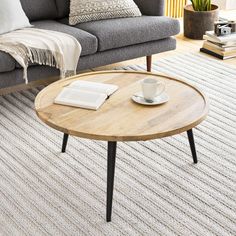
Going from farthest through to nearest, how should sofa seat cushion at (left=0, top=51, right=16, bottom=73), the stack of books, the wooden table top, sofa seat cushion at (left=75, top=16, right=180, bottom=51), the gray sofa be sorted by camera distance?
the stack of books, sofa seat cushion at (left=75, top=16, right=180, bottom=51), the gray sofa, sofa seat cushion at (left=0, top=51, right=16, bottom=73), the wooden table top

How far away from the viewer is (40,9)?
3504mm

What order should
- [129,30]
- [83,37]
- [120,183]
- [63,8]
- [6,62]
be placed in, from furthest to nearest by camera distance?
[63,8] → [129,30] → [83,37] → [6,62] → [120,183]

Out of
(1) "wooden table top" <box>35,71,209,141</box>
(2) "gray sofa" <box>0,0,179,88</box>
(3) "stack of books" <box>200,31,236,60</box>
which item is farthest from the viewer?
(3) "stack of books" <box>200,31,236,60</box>

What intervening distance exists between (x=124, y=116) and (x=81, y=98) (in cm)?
23

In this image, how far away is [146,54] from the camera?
139 inches

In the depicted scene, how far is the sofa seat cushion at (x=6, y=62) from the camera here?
2869mm

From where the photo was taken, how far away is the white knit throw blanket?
2943mm

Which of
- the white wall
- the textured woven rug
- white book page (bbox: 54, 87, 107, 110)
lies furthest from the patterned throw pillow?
the white wall

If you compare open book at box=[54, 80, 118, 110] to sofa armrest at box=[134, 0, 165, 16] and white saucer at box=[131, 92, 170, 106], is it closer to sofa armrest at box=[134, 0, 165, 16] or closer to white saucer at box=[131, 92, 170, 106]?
white saucer at box=[131, 92, 170, 106]

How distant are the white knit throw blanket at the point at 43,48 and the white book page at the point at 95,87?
656 mm

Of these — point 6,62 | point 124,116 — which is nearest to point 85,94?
point 124,116

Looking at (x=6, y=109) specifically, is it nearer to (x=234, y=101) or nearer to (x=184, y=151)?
(x=184, y=151)

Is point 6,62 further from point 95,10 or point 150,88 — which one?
point 150,88

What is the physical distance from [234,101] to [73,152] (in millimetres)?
1154
